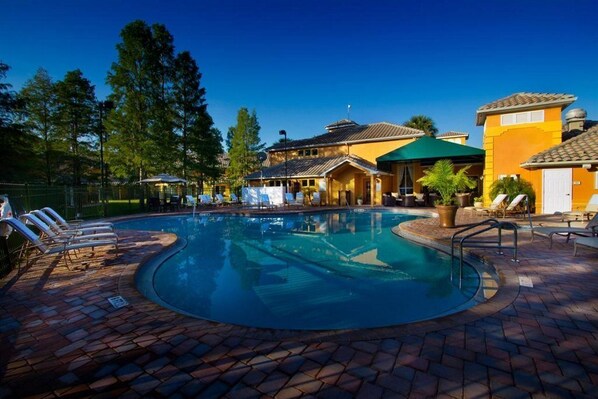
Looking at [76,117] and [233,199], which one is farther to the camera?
[76,117]

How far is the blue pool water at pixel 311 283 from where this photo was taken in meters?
4.14

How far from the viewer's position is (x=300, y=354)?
8.38 feet

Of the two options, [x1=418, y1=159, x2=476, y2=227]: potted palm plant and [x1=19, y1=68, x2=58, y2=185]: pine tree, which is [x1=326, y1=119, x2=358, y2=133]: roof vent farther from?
[x1=19, y1=68, x2=58, y2=185]: pine tree

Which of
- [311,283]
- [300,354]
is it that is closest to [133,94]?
[311,283]

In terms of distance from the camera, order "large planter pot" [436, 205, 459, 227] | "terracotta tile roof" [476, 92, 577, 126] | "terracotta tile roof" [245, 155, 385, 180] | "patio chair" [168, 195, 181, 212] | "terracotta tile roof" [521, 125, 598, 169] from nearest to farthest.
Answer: "large planter pot" [436, 205, 459, 227]
"terracotta tile roof" [521, 125, 598, 169]
"terracotta tile roof" [476, 92, 577, 126]
"patio chair" [168, 195, 181, 212]
"terracotta tile roof" [245, 155, 385, 180]

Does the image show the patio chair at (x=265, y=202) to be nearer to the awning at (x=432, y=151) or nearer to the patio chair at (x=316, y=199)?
the patio chair at (x=316, y=199)

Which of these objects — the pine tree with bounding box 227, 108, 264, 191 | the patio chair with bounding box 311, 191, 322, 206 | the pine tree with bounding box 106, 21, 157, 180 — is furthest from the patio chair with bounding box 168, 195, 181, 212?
the pine tree with bounding box 227, 108, 264, 191

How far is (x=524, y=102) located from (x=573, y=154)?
4152 millimetres

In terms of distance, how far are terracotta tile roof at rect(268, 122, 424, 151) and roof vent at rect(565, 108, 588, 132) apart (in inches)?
344

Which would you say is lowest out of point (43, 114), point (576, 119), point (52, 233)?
point (52, 233)

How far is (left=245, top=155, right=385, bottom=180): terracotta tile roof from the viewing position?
21281 mm

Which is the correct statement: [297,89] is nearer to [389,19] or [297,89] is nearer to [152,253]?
[389,19]

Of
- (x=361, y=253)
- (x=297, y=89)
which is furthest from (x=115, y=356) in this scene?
(x=297, y=89)

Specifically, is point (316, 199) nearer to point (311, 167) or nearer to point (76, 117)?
point (311, 167)
